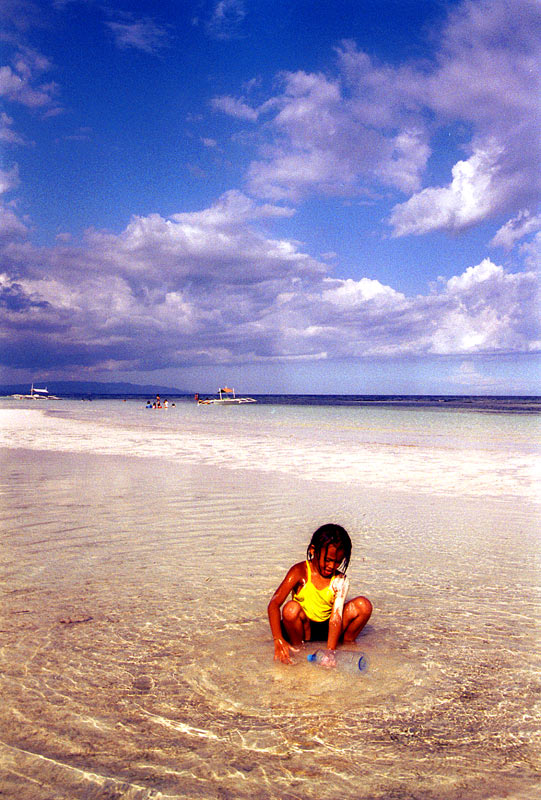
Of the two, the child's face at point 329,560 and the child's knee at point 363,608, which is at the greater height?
the child's face at point 329,560

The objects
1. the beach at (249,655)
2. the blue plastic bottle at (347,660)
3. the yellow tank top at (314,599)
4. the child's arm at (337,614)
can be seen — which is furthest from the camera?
the yellow tank top at (314,599)

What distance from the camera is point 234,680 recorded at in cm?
371

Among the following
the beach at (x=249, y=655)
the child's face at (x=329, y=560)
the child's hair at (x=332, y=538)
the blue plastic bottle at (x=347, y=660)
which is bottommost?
the beach at (x=249, y=655)

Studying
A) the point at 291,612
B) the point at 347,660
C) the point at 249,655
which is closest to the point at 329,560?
the point at 291,612

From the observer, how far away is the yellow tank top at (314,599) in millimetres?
4207

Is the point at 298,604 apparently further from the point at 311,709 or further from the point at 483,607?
the point at 483,607

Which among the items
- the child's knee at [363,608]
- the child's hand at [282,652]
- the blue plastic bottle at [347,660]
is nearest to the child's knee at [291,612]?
the child's hand at [282,652]

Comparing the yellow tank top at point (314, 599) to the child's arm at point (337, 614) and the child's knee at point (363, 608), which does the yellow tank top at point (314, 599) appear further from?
the child's knee at point (363, 608)

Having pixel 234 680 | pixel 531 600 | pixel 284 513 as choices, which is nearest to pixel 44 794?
pixel 234 680

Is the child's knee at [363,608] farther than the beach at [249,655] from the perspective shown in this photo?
Yes

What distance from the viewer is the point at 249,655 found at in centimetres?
408

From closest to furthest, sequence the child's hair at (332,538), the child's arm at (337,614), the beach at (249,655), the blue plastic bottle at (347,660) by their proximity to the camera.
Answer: the beach at (249,655) → the blue plastic bottle at (347,660) → the child's hair at (332,538) → the child's arm at (337,614)

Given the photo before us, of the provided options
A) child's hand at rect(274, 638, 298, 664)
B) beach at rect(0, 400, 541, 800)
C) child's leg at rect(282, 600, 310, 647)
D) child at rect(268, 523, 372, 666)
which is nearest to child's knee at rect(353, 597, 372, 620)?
child at rect(268, 523, 372, 666)

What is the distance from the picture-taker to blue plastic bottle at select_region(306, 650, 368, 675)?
3832 millimetres
